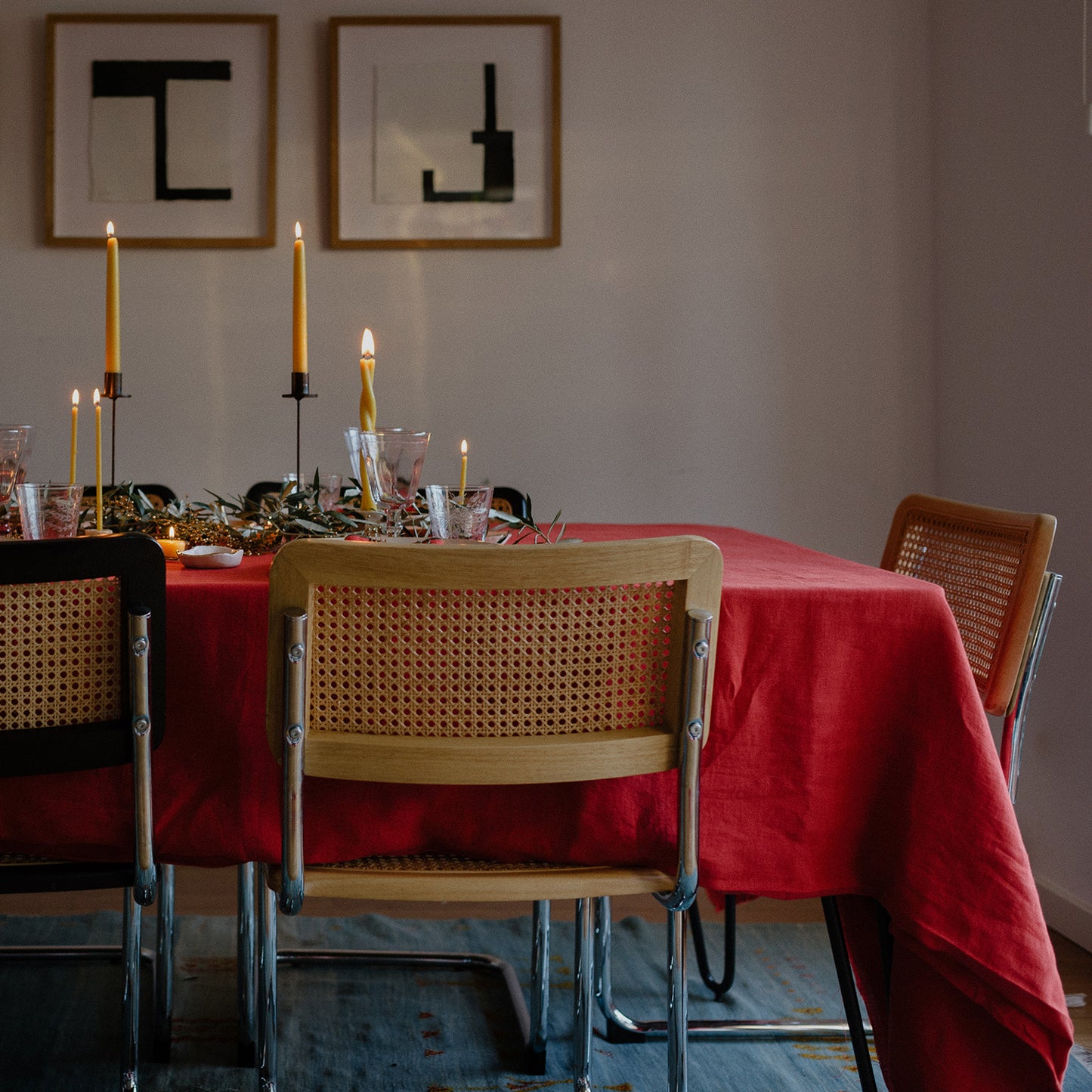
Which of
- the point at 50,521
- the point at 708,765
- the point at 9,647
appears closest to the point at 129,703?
the point at 9,647

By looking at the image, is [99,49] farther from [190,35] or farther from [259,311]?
[259,311]

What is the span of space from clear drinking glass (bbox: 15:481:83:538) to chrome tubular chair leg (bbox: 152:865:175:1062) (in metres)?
0.59

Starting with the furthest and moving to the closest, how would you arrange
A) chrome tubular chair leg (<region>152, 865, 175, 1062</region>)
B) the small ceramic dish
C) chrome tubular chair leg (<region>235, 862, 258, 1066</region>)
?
chrome tubular chair leg (<region>152, 865, 175, 1062</region>) → chrome tubular chair leg (<region>235, 862, 258, 1066</region>) → the small ceramic dish

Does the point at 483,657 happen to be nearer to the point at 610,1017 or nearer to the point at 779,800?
the point at 779,800

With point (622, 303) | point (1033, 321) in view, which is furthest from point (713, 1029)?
point (622, 303)

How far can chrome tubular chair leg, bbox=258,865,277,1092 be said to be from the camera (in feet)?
3.83

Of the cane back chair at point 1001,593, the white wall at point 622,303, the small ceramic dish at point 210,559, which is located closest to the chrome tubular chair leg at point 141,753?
the small ceramic dish at point 210,559

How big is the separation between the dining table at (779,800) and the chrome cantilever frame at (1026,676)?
32 cm

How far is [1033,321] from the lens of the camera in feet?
7.77

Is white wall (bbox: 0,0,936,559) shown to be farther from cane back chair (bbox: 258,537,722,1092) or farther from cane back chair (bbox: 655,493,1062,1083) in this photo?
cane back chair (bbox: 258,537,722,1092)

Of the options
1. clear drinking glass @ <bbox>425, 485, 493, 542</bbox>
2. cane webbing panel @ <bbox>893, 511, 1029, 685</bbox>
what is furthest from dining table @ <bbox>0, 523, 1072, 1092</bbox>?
cane webbing panel @ <bbox>893, 511, 1029, 685</bbox>

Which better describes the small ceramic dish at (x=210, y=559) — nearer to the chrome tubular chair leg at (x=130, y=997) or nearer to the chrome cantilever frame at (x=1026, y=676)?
A: the chrome tubular chair leg at (x=130, y=997)

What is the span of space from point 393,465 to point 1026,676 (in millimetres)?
839

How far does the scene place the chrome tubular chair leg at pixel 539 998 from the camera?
5.09ft
